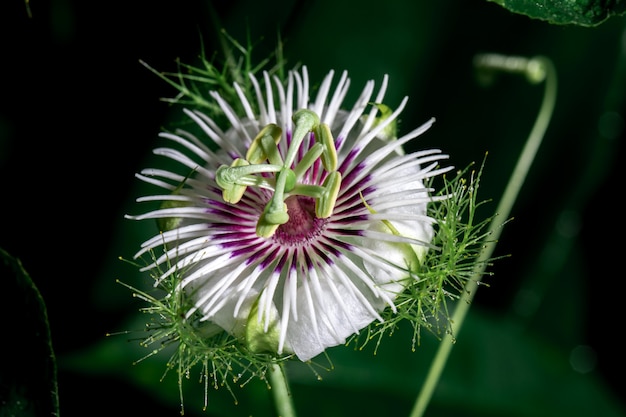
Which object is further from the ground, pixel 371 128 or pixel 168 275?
pixel 371 128

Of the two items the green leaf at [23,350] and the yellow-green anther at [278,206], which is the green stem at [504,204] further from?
the green leaf at [23,350]

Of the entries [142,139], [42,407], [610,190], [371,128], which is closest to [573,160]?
[610,190]

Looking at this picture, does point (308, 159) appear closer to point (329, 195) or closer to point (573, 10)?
point (329, 195)

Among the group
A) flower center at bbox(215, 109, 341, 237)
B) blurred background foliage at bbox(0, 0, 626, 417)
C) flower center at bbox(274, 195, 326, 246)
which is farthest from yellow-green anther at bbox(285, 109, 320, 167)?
blurred background foliage at bbox(0, 0, 626, 417)

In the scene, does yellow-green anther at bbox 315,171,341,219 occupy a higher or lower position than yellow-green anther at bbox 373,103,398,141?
lower

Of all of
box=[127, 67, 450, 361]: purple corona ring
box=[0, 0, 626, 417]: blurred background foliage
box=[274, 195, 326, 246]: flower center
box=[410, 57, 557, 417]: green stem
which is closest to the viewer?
box=[127, 67, 450, 361]: purple corona ring

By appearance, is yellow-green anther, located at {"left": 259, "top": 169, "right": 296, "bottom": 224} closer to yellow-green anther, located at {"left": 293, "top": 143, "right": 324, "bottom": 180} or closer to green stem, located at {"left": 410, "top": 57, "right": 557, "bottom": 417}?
yellow-green anther, located at {"left": 293, "top": 143, "right": 324, "bottom": 180}

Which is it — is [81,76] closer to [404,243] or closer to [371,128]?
[371,128]
